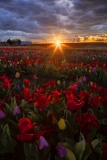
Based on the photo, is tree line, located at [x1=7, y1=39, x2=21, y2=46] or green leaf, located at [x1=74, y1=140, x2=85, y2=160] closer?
green leaf, located at [x1=74, y1=140, x2=85, y2=160]

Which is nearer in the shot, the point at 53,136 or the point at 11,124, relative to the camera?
the point at 53,136

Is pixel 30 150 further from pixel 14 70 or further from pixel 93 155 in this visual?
pixel 14 70

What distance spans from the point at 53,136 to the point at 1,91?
2.59 meters

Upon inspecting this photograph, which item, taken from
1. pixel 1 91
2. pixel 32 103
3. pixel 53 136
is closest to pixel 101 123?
pixel 53 136

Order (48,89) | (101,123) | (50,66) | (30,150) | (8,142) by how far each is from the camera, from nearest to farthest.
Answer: (30,150), (8,142), (101,123), (48,89), (50,66)

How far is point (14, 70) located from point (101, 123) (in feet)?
18.5

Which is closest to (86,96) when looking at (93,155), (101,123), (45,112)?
(101,123)

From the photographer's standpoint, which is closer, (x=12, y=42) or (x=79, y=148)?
(x=79, y=148)

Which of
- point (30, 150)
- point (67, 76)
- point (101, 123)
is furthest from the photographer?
point (67, 76)

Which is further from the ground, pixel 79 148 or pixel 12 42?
pixel 79 148

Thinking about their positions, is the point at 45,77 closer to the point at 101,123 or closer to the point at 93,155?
the point at 101,123

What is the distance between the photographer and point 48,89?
473 cm

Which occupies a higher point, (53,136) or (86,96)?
(86,96)

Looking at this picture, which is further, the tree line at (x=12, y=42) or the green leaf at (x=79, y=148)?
the tree line at (x=12, y=42)
